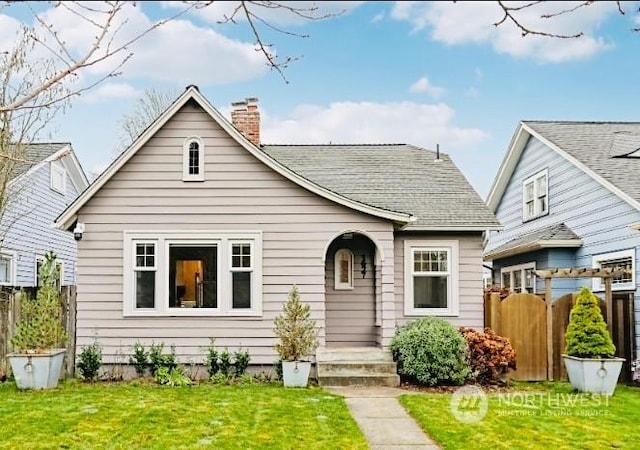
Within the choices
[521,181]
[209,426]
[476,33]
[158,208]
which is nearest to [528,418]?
[209,426]

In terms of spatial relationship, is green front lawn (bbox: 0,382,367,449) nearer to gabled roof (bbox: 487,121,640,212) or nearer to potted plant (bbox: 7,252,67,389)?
potted plant (bbox: 7,252,67,389)

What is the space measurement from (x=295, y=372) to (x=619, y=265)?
6710 millimetres

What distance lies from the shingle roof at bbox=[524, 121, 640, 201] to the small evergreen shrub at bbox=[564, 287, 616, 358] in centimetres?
277

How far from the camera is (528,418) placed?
9203mm

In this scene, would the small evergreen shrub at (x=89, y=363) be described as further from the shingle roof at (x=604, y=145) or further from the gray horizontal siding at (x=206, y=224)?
the shingle roof at (x=604, y=145)

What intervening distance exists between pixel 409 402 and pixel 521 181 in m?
10.9

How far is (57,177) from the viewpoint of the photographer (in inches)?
853

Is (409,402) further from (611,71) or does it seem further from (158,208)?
(611,71)

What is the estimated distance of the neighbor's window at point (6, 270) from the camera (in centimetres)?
1844

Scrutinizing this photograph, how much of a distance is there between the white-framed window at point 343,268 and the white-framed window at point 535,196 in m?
5.92

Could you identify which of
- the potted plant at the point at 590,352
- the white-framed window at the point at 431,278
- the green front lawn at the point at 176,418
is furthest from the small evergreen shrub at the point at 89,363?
the potted plant at the point at 590,352

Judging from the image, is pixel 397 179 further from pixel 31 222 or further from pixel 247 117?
pixel 31 222

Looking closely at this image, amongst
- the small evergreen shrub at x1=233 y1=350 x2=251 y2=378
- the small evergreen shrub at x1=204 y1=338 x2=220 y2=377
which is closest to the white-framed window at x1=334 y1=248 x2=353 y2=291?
the small evergreen shrub at x1=233 y1=350 x2=251 y2=378

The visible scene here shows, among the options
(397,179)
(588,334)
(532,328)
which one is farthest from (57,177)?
(588,334)
